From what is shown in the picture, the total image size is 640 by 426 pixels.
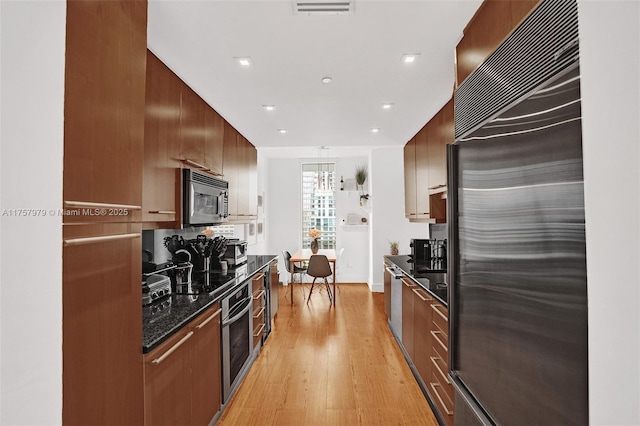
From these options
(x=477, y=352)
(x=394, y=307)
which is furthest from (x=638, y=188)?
(x=394, y=307)

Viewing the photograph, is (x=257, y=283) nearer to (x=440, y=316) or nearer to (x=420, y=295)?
(x=420, y=295)

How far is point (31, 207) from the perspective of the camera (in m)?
0.68

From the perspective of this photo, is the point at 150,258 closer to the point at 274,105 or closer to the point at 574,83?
the point at 274,105

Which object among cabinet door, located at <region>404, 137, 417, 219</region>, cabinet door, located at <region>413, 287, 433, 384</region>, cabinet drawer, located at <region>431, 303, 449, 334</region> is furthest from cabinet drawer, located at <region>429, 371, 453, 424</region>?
cabinet door, located at <region>404, 137, 417, 219</region>

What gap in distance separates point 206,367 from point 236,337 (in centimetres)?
55

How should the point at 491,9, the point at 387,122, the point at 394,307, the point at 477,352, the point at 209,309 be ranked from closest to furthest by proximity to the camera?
the point at 477,352 → the point at 491,9 → the point at 209,309 → the point at 387,122 → the point at 394,307

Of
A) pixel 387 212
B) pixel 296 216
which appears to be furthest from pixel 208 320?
pixel 296 216

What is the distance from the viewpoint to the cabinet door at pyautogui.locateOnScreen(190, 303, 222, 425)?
1824 millimetres

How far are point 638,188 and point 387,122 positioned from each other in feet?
10.1

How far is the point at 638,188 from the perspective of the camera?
1.64 feet

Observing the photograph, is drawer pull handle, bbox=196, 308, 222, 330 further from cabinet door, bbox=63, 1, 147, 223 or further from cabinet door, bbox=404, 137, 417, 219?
cabinet door, bbox=404, 137, 417, 219

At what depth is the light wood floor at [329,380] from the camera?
2322mm

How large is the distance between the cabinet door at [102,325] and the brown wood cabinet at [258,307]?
69.5 inches

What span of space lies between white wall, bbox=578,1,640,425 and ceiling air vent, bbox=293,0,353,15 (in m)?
1.10
